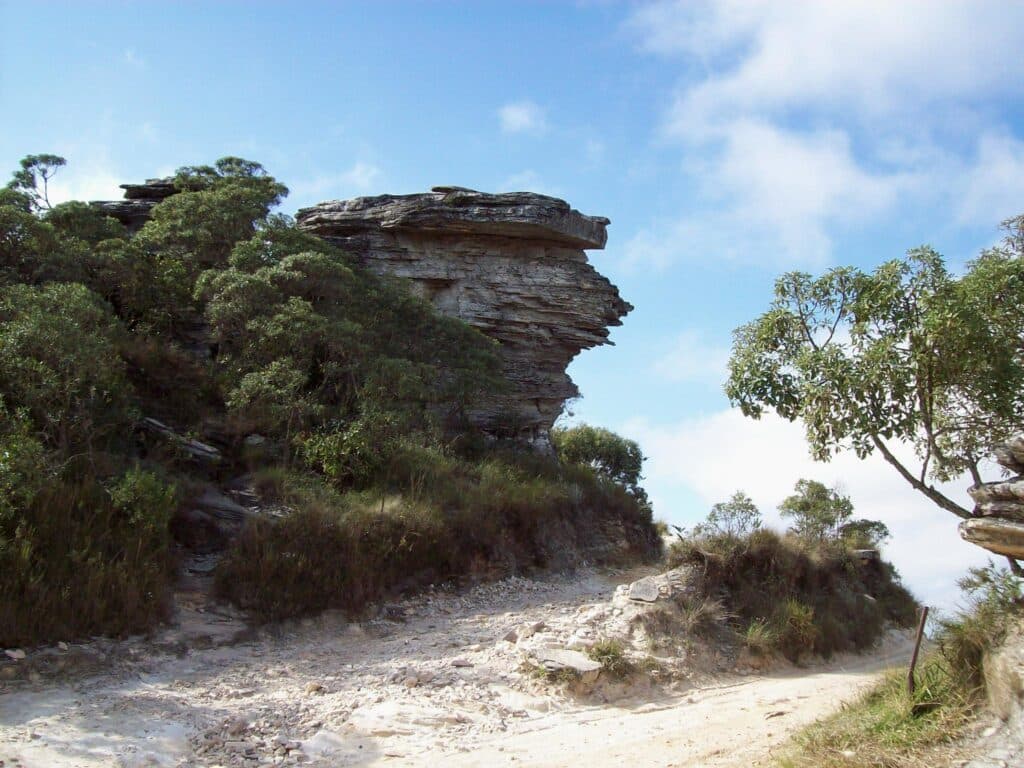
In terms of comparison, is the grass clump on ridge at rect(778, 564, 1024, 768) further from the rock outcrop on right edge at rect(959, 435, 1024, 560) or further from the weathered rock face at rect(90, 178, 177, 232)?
the weathered rock face at rect(90, 178, 177, 232)

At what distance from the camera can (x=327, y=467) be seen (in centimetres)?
1413

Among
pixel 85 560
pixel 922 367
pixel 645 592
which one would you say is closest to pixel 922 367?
pixel 922 367

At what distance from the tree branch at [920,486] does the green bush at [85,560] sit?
8.84 meters

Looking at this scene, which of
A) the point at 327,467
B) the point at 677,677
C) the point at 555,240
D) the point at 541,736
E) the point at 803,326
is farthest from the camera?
the point at 555,240

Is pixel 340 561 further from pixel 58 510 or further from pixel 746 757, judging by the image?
pixel 746 757

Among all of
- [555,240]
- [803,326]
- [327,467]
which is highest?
[555,240]

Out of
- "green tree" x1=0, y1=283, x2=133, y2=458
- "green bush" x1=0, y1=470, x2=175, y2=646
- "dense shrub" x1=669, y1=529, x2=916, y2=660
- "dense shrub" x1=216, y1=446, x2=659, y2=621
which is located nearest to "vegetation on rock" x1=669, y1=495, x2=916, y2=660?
"dense shrub" x1=669, y1=529, x2=916, y2=660

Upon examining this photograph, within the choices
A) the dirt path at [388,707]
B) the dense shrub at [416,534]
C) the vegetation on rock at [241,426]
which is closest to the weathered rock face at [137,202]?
the vegetation on rock at [241,426]

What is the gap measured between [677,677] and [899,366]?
15.6 ft

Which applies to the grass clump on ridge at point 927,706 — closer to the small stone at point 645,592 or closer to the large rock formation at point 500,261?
the small stone at point 645,592

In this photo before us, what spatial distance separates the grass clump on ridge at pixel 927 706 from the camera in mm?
6914

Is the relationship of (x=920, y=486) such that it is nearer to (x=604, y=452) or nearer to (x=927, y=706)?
(x=927, y=706)

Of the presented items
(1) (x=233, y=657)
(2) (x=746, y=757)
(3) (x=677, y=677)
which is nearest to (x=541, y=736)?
(2) (x=746, y=757)

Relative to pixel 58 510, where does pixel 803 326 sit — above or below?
above
